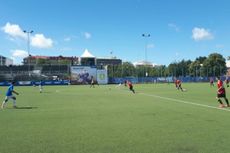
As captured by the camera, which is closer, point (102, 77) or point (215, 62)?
point (102, 77)

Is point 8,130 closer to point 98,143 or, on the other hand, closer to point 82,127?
point 82,127

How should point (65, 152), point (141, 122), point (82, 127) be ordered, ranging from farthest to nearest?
1. point (141, 122)
2. point (82, 127)
3. point (65, 152)

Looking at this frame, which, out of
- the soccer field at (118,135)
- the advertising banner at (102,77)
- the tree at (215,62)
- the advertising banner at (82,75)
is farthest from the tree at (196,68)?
the soccer field at (118,135)

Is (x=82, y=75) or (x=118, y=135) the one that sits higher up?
(x=82, y=75)

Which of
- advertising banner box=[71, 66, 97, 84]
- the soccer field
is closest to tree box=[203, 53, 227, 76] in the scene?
advertising banner box=[71, 66, 97, 84]

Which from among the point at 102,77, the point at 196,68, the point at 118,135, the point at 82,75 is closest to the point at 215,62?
the point at 196,68

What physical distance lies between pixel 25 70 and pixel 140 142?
→ 98315 mm

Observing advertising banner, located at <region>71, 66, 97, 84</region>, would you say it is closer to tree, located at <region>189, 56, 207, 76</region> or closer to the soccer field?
tree, located at <region>189, 56, 207, 76</region>

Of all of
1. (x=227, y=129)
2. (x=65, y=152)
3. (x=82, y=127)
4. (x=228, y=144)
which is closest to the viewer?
(x=65, y=152)

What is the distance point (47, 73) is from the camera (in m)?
105

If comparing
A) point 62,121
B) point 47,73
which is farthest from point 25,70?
point 62,121

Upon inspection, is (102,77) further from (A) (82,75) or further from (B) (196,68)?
(B) (196,68)

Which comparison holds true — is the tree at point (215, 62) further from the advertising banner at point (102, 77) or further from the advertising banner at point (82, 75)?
the advertising banner at point (82, 75)

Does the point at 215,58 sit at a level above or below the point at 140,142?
above
